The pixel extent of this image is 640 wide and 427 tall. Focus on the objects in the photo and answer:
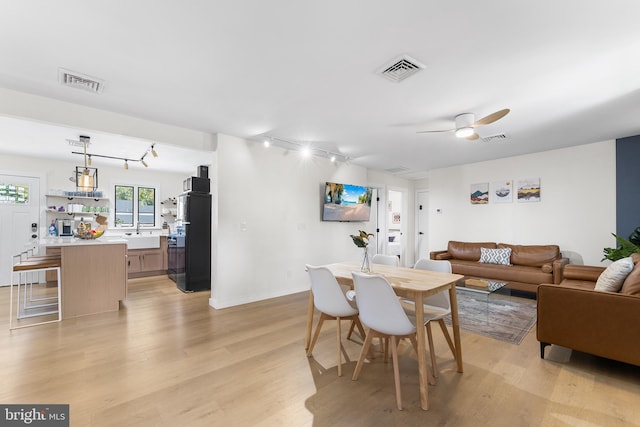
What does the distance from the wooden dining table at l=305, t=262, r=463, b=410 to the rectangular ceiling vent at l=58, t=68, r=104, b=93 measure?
283cm

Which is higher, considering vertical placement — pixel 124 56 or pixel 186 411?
pixel 124 56

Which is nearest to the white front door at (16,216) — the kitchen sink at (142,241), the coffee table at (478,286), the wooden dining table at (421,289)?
the kitchen sink at (142,241)

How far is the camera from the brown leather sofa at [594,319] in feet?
6.98

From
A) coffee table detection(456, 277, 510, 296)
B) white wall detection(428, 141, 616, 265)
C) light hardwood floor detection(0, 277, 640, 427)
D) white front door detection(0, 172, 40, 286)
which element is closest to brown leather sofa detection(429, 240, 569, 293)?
white wall detection(428, 141, 616, 265)

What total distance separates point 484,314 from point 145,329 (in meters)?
4.20

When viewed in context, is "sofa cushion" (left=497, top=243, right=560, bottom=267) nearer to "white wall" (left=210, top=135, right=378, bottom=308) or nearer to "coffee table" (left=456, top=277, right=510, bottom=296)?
"coffee table" (left=456, top=277, right=510, bottom=296)

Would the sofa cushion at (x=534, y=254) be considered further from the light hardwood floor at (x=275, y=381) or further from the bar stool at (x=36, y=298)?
the bar stool at (x=36, y=298)

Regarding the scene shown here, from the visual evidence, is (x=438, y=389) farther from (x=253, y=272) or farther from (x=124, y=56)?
(x=124, y=56)

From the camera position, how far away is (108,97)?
2.88 m

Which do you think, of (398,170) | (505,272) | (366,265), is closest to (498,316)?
(505,272)

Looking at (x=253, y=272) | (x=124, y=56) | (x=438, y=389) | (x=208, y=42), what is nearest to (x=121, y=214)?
(x=253, y=272)

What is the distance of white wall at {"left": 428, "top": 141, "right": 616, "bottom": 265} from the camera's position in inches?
177

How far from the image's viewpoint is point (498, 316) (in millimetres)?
3648

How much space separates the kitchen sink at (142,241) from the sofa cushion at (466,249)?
641cm
